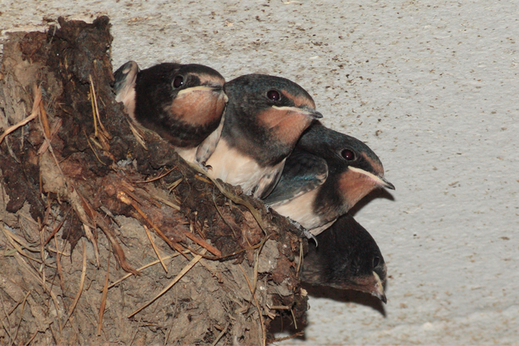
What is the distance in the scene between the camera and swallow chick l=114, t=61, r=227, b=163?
3.07 metres

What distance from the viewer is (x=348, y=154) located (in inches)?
142

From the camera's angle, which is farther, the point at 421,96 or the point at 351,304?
the point at 351,304

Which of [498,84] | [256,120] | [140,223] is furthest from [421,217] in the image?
[140,223]

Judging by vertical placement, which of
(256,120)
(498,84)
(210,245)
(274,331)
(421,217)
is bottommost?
(274,331)

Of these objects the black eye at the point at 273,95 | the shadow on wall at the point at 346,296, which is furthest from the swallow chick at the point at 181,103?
the shadow on wall at the point at 346,296

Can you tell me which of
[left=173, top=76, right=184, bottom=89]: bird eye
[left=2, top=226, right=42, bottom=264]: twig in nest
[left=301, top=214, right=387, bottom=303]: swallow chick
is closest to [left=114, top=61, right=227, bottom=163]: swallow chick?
[left=173, top=76, right=184, bottom=89]: bird eye

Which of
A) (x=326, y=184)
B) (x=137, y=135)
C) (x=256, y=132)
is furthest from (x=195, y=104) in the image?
(x=326, y=184)

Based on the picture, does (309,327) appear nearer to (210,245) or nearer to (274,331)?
(274,331)

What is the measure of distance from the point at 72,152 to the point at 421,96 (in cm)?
173

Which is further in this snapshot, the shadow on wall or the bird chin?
the shadow on wall

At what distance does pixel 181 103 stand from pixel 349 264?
54.5 inches

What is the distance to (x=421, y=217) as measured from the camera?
3.77m

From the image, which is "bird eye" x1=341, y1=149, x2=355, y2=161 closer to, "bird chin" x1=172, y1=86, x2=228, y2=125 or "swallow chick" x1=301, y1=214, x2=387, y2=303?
"swallow chick" x1=301, y1=214, x2=387, y2=303

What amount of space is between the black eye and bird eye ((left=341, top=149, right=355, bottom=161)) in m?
0.54
